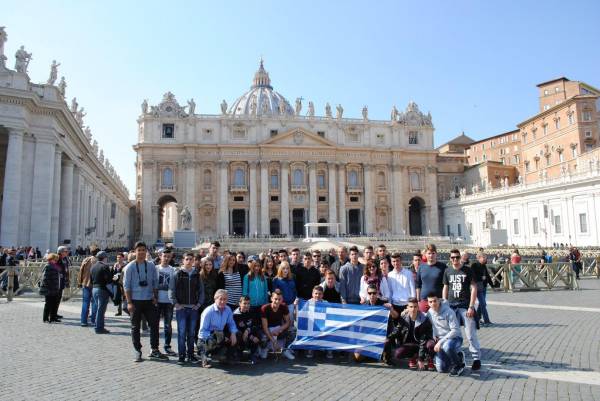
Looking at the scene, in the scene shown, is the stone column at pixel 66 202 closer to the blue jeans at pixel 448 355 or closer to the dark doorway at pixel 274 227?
the blue jeans at pixel 448 355

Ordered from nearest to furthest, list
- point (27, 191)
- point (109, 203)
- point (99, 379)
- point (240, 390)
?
point (240, 390) < point (99, 379) < point (27, 191) < point (109, 203)

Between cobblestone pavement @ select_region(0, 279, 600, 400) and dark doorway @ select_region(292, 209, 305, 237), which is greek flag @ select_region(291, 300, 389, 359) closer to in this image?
cobblestone pavement @ select_region(0, 279, 600, 400)

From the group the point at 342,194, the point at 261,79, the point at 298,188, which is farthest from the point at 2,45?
the point at 261,79

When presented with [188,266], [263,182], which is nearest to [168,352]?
[188,266]

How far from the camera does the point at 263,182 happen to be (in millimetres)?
57969

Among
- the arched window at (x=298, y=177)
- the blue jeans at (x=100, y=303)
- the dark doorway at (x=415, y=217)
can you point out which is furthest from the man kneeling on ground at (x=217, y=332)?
the dark doorway at (x=415, y=217)

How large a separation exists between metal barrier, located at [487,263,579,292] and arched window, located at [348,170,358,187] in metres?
43.4

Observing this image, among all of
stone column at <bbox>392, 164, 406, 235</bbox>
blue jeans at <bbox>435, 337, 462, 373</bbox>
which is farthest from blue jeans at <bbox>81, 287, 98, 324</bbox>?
stone column at <bbox>392, 164, 406, 235</bbox>

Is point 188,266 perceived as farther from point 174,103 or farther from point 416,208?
point 416,208

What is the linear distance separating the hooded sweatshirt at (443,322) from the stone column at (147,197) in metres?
51.6

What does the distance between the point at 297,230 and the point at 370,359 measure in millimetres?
52984

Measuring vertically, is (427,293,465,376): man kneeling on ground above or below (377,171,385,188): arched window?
below

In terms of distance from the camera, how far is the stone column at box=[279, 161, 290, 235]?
58.0m

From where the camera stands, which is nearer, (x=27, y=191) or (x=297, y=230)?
(x=27, y=191)
